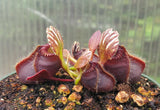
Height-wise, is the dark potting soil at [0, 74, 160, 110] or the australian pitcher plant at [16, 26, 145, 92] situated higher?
the australian pitcher plant at [16, 26, 145, 92]

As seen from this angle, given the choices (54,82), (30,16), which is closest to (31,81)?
(54,82)

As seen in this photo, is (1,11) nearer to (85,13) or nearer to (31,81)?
(85,13)

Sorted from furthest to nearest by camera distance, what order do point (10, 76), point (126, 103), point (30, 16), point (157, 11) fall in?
point (30, 16) → point (157, 11) → point (10, 76) → point (126, 103)

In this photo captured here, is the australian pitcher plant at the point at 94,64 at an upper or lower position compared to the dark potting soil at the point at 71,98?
upper

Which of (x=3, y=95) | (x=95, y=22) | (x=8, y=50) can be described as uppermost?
(x=95, y=22)
